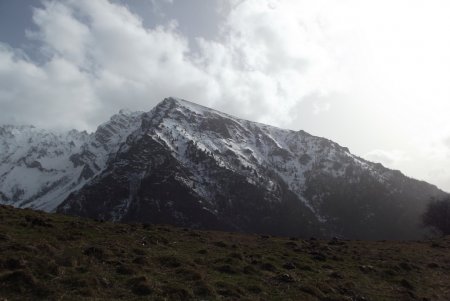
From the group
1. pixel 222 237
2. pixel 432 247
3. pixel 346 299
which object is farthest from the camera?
pixel 432 247

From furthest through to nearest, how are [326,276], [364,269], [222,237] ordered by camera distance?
[222,237] → [364,269] → [326,276]

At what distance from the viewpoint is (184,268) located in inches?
1177

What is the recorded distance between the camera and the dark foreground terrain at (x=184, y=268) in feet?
79.9

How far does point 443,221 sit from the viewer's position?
116m

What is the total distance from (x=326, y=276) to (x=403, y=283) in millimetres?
6325

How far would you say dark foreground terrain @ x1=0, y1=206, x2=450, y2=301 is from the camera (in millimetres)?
24359

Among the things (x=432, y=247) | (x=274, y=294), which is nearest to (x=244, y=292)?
(x=274, y=294)

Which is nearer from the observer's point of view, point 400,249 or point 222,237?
point 222,237

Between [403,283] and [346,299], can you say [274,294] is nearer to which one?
[346,299]

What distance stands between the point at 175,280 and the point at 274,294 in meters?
6.06

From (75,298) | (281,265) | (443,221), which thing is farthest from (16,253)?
(443,221)

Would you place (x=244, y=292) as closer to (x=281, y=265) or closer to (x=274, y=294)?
(x=274, y=294)

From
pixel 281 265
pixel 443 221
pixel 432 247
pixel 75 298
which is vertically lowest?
pixel 75 298

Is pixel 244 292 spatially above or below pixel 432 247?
below
